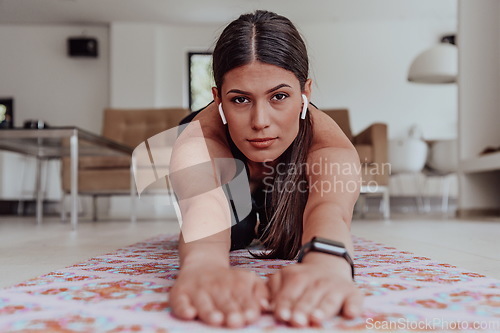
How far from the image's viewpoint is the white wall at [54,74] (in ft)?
25.4

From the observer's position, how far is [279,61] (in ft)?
3.52

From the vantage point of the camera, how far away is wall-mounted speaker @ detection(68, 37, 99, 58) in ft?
24.7

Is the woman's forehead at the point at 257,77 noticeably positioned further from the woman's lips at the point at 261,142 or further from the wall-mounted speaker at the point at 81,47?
the wall-mounted speaker at the point at 81,47

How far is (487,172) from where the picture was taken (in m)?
4.63

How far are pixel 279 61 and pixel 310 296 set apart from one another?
524 millimetres

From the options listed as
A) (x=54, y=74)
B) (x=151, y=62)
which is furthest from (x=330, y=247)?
(x=54, y=74)

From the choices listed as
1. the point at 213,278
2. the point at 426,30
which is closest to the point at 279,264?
the point at 213,278

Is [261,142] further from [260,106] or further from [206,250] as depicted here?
[206,250]

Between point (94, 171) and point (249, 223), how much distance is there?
3.31 m

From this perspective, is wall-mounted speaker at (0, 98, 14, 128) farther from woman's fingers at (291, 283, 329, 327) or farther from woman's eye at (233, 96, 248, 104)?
woman's fingers at (291, 283, 329, 327)

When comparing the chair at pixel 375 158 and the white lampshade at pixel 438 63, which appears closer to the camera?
the chair at pixel 375 158

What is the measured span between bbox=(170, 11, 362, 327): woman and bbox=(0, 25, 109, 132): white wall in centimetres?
679

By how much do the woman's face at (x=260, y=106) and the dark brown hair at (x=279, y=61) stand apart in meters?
0.03

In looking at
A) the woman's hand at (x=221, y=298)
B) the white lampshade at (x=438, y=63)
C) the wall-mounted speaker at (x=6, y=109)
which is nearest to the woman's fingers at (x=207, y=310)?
the woman's hand at (x=221, y=298)
